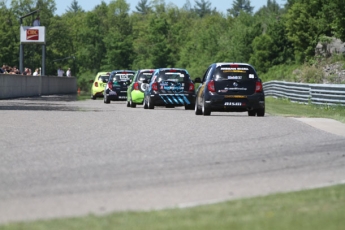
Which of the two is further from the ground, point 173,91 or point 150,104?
point 173,91

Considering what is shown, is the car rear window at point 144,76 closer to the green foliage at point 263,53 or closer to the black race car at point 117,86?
the black race car at point 117,86

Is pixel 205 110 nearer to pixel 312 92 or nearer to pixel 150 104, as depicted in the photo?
pixel 150 104

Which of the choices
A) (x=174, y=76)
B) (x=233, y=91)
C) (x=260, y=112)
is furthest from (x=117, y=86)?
(x=260, y=112)

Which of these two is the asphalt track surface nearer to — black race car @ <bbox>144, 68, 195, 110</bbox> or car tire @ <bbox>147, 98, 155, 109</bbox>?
black race car @ <bbox>144, 68, 195, 110</bbox>

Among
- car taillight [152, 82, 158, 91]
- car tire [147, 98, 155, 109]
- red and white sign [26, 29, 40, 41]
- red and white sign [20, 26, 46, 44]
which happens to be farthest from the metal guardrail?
red and white sign [26, 29, 40, 41]

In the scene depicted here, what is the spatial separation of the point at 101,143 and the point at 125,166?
391 cm

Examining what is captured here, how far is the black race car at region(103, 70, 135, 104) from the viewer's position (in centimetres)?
4372

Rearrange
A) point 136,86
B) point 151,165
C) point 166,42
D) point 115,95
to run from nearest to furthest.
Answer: point 151,165 → point 136,86 → point 115,95 → point 166,42

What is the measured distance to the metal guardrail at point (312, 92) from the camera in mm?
34181

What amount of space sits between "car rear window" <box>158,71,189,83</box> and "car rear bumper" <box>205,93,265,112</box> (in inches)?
233

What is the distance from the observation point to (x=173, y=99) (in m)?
34.2

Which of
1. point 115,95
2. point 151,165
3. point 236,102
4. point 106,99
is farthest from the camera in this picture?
point 115,95

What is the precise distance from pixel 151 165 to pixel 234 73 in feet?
51.1

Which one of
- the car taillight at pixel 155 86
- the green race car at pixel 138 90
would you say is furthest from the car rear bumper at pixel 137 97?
the car taillight at pixel 155 86
